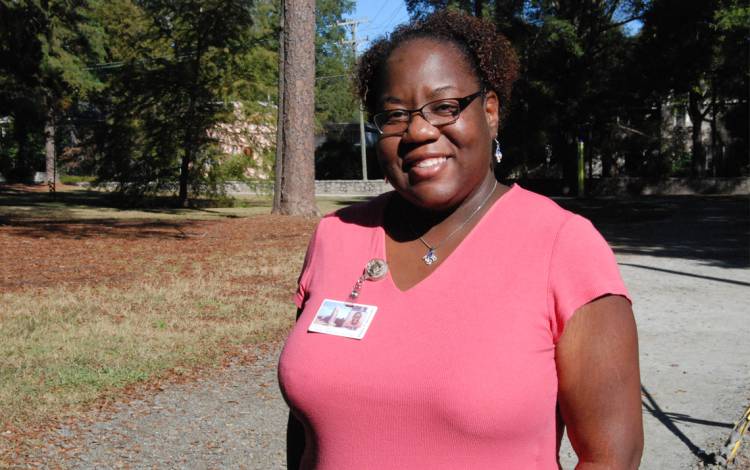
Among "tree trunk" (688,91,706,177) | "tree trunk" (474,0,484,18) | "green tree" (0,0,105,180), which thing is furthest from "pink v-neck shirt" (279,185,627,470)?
"tree trunk" (688,91,706,177)

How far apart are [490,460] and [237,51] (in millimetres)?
32047

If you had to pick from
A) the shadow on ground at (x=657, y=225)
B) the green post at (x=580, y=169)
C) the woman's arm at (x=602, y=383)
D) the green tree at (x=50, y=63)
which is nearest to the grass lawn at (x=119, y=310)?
the shadow on ground at (x=657, y=225)

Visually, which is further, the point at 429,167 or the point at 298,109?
the point at 298,109

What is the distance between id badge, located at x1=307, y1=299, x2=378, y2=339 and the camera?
1820 mm

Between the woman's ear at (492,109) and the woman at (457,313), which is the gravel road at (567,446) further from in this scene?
the woman's ear at (492,109)

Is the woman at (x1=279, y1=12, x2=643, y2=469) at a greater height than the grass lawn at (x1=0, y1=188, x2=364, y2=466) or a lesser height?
greater

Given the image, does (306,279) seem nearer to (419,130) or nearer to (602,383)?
(419,130)

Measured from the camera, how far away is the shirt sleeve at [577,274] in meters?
1.63

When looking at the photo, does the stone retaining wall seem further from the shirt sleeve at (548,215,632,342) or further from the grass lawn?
the shirt sleeve at (548,215,632,342)

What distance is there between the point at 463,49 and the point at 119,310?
24.4ft

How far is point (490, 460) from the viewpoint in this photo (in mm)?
1667

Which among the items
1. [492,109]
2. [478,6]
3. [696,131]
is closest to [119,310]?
[492,109]

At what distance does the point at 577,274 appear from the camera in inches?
65.1

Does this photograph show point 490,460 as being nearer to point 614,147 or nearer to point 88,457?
point 88,457
